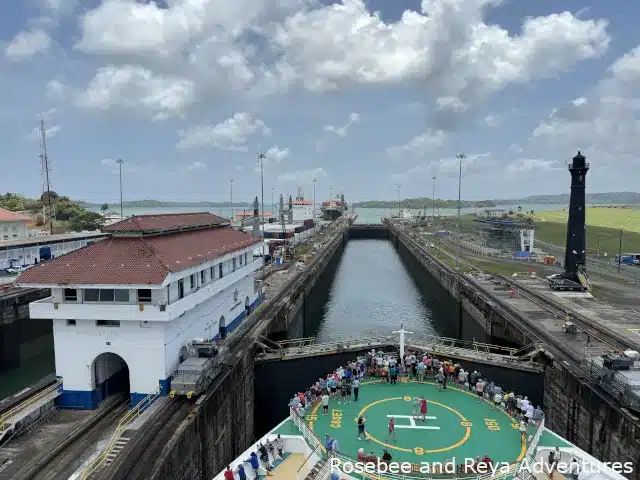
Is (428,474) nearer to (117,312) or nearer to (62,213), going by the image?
(117,312)

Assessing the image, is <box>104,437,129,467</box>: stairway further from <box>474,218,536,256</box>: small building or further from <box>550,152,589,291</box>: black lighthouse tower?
<box>474,218,536,256</box>: small building

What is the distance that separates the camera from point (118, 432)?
19.2m

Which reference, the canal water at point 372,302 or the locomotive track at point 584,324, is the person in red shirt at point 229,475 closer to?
the locomotive track at point 584,324

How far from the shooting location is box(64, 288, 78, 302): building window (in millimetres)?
24156

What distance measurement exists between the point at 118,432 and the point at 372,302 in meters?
48.8

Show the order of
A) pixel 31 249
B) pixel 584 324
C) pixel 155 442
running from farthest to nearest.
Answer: pixel 31 249 → pixel 584 324 → pixel 155 442

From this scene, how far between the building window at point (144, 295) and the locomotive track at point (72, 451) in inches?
214

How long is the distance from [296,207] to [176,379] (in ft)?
546

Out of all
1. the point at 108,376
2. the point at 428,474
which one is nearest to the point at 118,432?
the point at 108,376

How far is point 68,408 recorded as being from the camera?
23.6 meters

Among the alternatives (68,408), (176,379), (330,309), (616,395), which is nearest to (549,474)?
(616,395)

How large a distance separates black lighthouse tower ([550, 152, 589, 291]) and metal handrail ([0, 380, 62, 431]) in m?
46.6

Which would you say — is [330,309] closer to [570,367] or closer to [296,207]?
[570,367]

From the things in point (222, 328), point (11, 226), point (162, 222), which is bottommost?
point (222, 328)
